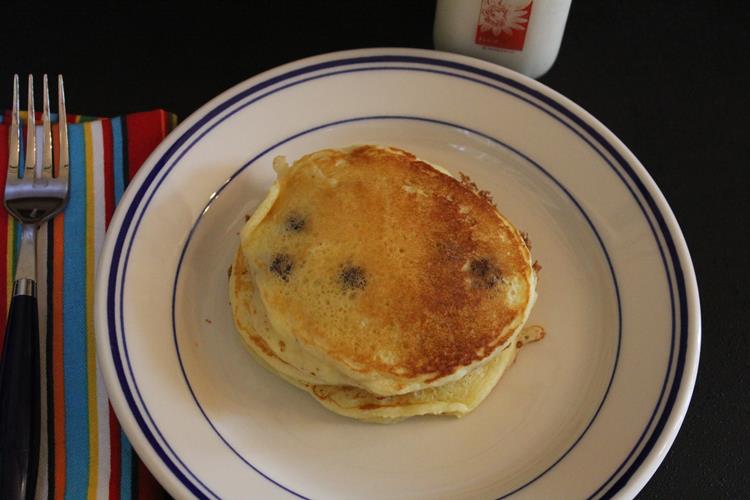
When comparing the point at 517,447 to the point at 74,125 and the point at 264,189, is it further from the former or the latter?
the point at 74,125

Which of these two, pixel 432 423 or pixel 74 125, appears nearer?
pixel 432 423

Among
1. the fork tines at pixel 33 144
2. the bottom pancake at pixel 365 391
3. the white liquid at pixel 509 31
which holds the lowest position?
the bottom pancake at pixel 365 391

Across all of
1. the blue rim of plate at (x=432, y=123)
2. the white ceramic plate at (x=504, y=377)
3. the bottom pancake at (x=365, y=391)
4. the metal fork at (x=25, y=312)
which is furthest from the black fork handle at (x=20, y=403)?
the bottom pancake at (x=365, y=391)

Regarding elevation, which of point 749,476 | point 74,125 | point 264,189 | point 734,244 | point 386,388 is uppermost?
point 74,125

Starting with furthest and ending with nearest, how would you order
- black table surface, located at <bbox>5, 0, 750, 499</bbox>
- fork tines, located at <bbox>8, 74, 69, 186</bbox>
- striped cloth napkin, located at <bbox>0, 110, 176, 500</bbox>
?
black table surface, located at <bbox>5, 0, 750, 499</bbox>, fork tines, located at <bbox>8, 74, 69, 186</bbox>, striped cloth napkin, located at <bbox>0, 110, 176, 500</bbox>

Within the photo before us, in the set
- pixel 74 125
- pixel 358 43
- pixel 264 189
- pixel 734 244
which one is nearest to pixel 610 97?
pixel 734 244

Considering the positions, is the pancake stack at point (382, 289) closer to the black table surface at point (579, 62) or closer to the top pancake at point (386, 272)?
the top pancake at point (386, 272)

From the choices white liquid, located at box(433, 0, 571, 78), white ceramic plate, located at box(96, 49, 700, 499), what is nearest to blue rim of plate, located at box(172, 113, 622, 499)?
white ceramic plate, located at box(96, 49, 700, 499)

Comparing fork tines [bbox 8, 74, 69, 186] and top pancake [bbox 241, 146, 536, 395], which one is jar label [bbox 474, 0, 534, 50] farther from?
fork tines [bbox 8, 74, 69, 186]
